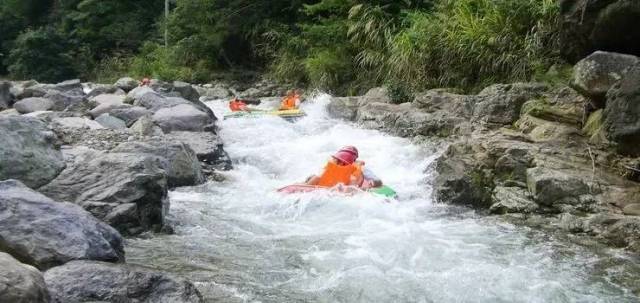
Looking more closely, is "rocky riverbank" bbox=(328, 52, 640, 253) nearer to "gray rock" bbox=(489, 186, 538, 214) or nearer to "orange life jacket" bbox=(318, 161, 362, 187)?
"gray rock" bbox=(489, 186, 538, 214)

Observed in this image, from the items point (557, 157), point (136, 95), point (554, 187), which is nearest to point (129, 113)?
point (136, 95)

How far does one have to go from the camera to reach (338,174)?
6.68 m

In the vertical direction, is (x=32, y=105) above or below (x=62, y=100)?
above

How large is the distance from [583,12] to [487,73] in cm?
251

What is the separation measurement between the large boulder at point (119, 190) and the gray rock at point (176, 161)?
1.11 m

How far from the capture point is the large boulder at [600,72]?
6184mm

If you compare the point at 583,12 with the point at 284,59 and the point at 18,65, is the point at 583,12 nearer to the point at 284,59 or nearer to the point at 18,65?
the point at 284,59

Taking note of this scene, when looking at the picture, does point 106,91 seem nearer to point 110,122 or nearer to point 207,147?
point 110,122

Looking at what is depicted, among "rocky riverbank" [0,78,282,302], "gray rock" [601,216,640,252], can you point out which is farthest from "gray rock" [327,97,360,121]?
"gray rock" [601,216,640,252]

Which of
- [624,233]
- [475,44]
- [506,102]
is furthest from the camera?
[475,44]

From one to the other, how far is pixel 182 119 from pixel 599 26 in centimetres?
589

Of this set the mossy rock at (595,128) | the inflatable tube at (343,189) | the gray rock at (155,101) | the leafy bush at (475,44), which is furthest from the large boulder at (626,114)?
the gray rock at (155,101)

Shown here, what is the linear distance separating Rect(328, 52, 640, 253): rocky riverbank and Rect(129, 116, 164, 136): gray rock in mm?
3769

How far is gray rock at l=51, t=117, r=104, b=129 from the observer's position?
312 inches
